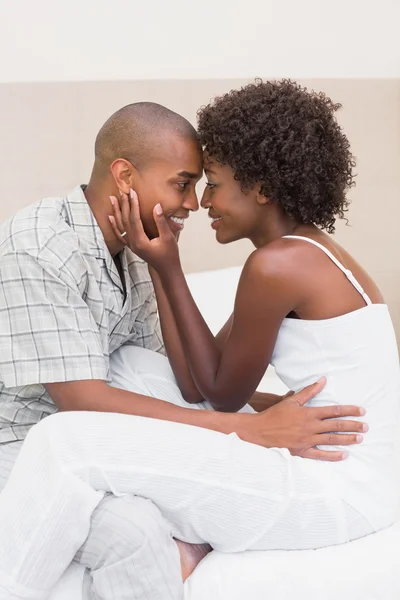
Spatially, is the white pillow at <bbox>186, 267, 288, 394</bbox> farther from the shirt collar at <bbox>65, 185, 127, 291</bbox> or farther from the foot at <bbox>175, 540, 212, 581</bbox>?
the foot at <bbox>175, 540, 212, 581</bbox>

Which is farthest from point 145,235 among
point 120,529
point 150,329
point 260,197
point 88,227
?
point 120,529

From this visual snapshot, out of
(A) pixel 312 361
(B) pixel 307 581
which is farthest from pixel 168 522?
(A) pixel 312 361

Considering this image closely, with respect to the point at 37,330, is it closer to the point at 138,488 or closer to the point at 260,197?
the point at 138,488

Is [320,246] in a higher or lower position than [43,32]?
lower

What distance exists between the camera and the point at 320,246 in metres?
1.51

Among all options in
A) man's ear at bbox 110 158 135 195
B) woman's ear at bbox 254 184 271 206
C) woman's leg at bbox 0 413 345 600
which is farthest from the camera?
man's ear at bbox 110 158 135 195

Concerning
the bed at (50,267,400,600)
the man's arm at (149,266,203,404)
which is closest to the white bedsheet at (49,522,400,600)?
the bed at (50,267,400,600)

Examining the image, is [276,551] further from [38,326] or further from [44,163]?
[44,163]

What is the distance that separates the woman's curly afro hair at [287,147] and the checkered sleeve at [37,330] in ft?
1.44

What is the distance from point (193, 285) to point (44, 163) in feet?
2.22

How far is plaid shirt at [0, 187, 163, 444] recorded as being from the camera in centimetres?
156

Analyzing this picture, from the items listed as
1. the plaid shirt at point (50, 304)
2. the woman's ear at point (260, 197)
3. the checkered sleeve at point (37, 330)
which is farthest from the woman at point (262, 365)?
the checkered sleeve at point (37, 330)

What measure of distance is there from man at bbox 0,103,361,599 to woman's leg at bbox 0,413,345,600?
2 cm

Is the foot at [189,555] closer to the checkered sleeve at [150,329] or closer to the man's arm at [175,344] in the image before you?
the man's arm at [175,344]
